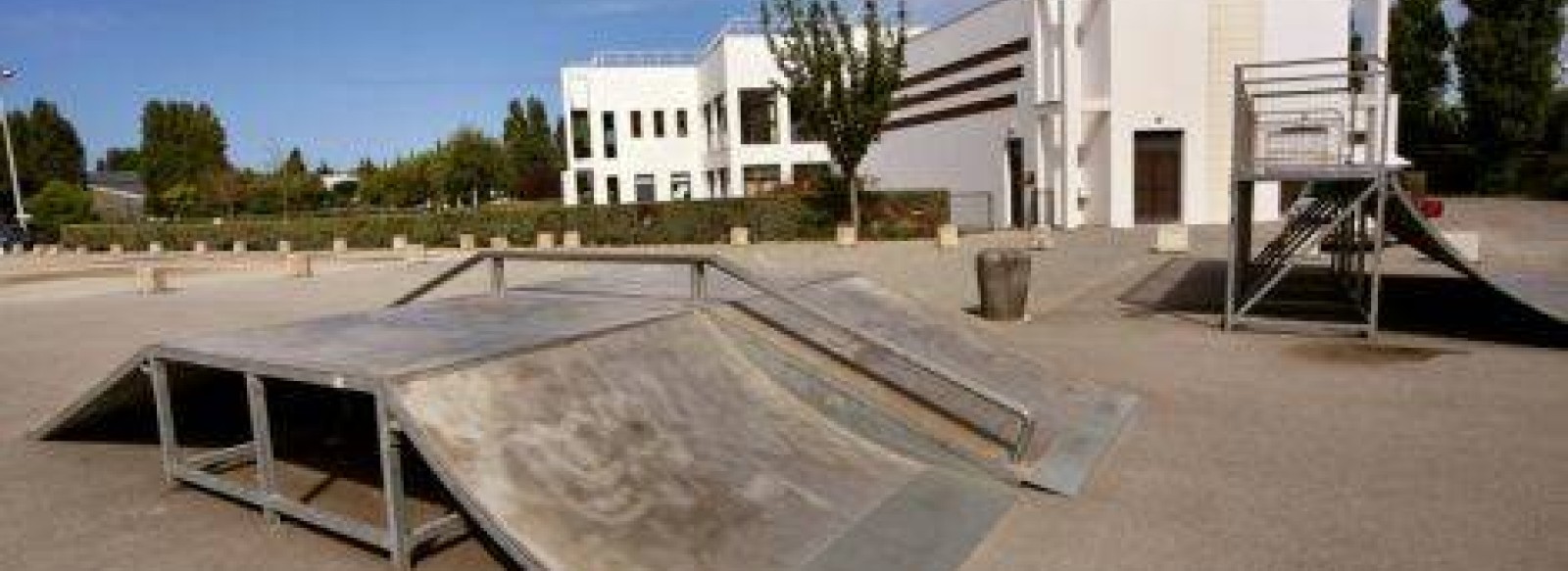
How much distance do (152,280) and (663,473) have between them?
71.1 ft

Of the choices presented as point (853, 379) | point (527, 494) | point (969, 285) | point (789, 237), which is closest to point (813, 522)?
point (527, 494)

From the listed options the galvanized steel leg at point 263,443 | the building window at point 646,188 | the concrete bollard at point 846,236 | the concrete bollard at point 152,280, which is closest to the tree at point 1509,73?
the concrete bollard at point 846,236

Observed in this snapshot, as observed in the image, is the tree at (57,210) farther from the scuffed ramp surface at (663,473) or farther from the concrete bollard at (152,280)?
the scuffed ramp surface at (663,473)

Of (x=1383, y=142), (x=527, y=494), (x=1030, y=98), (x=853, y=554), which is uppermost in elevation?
(x=1030, y=98)

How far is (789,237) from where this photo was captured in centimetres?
3012

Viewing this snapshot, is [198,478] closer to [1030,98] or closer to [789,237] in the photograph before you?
[789,237]

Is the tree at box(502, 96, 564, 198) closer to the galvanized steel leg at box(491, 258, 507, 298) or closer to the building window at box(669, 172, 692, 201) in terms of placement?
the building window at box(669, 172, 692, 201)

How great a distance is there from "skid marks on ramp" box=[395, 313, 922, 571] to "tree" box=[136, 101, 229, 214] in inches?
3373

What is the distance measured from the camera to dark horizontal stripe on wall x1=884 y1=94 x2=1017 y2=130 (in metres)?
33.3

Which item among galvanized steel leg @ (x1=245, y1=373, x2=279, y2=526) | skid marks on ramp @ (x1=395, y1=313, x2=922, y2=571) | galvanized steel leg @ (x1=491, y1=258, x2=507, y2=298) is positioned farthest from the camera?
galvanized steel leg @ (x1=491, y1=258, x2=507, y2=298)

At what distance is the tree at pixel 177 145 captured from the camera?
271ft

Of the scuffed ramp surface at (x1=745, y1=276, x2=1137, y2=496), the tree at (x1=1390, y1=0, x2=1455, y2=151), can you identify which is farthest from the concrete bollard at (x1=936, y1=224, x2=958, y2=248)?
the tree at (x1=1390, y1=0, x2=1455, y2=151)

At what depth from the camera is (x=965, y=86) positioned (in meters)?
36.4

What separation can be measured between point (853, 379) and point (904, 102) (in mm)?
35468
